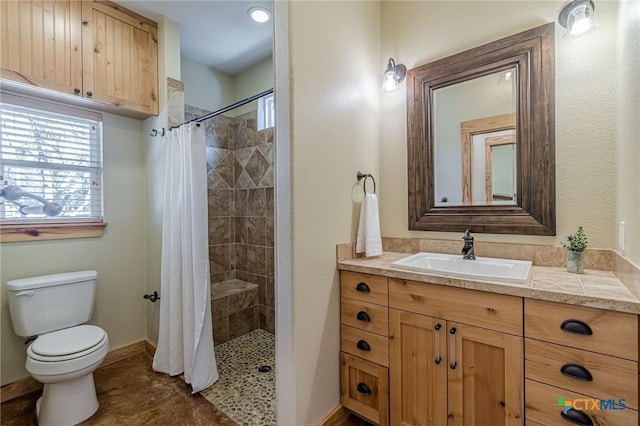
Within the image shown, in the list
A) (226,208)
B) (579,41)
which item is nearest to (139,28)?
(226,208)

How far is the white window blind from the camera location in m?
1.80

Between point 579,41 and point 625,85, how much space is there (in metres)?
0.40

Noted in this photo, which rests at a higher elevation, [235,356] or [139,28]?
[139,28]

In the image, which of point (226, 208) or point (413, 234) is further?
point (226, 208)

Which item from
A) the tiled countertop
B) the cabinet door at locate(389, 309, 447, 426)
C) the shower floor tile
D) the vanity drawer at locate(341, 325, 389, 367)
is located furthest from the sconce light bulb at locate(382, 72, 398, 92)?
the shower floor tile

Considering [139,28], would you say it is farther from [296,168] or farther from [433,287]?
[433,287]

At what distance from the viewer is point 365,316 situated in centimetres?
149

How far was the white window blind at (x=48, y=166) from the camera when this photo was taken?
1.80 metres

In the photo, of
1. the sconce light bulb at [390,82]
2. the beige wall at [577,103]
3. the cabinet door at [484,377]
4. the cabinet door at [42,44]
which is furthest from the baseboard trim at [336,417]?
the cabinet door at [42,44]

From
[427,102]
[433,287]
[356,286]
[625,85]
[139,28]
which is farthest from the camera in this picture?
[139,28]

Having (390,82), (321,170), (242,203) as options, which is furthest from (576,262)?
(242,203)

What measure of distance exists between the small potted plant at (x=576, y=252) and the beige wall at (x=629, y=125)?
16cm

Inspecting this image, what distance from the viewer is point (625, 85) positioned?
1134 mm

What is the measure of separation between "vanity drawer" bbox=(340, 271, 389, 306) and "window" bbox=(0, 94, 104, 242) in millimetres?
1993
